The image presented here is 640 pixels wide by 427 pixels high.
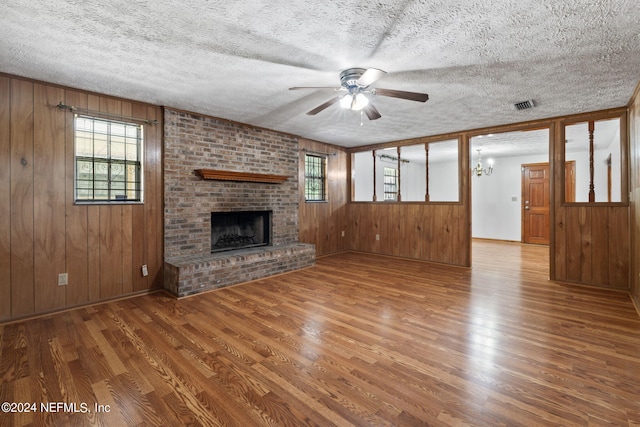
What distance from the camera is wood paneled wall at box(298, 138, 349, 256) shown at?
19.1ft

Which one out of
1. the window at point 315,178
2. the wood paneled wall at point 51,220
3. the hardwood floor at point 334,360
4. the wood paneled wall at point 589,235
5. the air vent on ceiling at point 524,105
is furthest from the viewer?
the window at point 315,178

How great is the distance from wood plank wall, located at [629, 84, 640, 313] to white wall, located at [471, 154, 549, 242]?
442cm

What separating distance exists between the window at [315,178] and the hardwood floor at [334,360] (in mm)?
2733

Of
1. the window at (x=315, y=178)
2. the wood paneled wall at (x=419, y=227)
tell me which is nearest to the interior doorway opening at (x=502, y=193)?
the wood paneled wall at (x=419, y=227)

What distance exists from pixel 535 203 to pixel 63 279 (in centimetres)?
949

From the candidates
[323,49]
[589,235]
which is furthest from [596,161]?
[323,49]

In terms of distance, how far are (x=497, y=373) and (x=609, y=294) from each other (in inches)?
113

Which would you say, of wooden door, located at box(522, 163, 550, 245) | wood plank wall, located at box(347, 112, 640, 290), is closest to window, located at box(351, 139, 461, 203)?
wood plank wall, located at box(347, 112, 640, 290)

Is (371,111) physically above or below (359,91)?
below

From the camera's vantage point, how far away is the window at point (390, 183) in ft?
28.1

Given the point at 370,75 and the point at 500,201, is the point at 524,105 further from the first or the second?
the point at 500,201

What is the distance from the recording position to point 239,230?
5.02 metres

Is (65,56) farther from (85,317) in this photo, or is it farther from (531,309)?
(531,309)

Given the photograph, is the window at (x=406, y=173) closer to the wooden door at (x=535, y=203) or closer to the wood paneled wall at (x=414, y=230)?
the wood paneled wall at (x=414, y=230)
